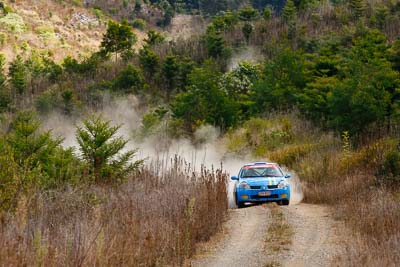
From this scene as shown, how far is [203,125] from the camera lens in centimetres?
3209

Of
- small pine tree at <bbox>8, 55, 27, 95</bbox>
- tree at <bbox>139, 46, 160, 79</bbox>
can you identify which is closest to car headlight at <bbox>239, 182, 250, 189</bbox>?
tree at <bbox>139, 46, 160, 79</bbox>

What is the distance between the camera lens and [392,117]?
2355cm

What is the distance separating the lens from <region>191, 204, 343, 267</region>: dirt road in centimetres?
893

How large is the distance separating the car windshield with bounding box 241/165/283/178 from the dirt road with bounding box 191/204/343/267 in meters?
2.77

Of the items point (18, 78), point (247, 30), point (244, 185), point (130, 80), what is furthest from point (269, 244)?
point (18, 78)

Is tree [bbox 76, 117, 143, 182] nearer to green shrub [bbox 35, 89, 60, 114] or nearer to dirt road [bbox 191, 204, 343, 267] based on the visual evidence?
dirt road [bbox 191, 204, 343, 267]

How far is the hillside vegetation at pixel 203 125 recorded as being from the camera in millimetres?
7715

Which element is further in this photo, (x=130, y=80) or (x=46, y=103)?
(x=46, y=103)

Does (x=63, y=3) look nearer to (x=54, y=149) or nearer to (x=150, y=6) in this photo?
(x=150, y=6)

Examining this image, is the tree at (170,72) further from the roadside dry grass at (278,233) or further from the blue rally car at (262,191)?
the roadside dry grass at (278,233)

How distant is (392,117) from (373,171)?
828cm

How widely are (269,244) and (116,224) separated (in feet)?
11.5

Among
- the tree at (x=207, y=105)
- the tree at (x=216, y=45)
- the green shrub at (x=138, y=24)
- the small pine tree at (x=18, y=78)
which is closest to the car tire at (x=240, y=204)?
the tree at (x=207, y=105)

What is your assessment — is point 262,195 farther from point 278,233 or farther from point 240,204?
point 278,233
